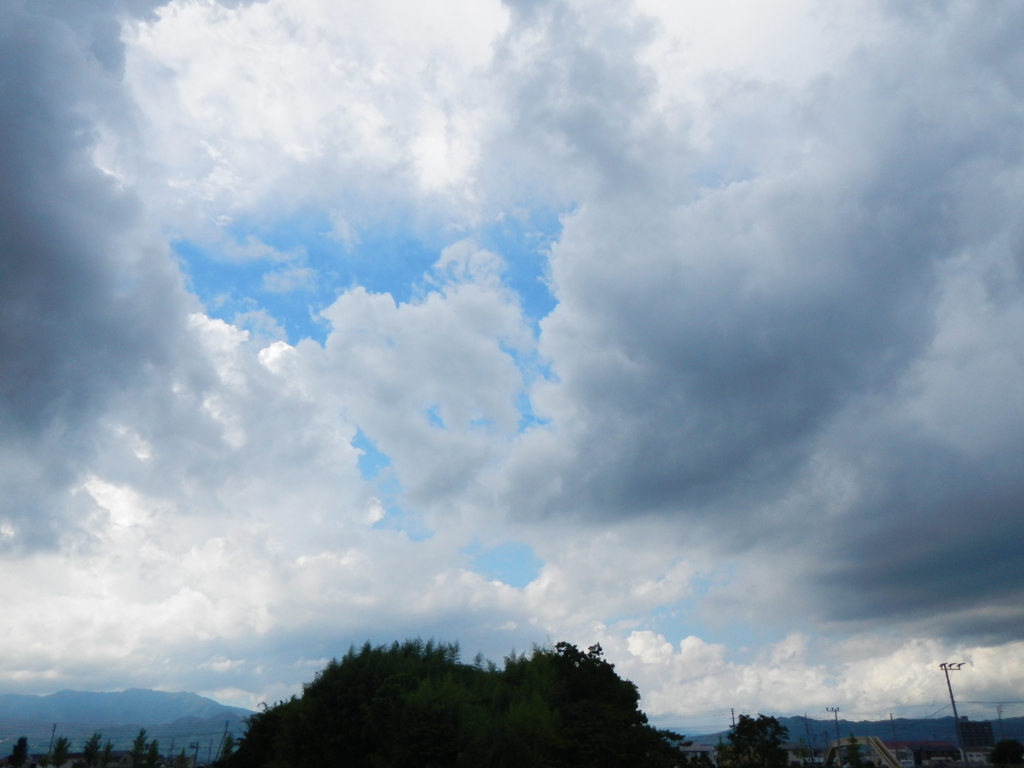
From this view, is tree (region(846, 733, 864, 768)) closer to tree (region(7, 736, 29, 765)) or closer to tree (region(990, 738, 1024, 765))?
tree (region(990, 738, 1024, 765))

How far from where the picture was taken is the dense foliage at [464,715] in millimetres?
36844

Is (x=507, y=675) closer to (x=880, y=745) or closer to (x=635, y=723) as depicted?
(x=635, y=723)

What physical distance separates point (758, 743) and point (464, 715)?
85.8 ft

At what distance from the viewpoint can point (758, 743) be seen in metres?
52.5

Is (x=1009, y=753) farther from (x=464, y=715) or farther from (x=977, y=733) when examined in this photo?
(x=977, y=733)

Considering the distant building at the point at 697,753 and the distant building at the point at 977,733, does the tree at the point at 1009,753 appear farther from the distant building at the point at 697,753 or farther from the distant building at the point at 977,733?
the distant building at the point at 977,733

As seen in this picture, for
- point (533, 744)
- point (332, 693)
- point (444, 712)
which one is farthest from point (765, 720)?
point (332, 693)

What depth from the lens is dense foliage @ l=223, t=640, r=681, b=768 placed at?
36.8 metres

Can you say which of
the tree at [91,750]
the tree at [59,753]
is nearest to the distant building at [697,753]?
the tree at [91,750]

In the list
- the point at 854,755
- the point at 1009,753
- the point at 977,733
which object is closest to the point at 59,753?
the point at 854,755

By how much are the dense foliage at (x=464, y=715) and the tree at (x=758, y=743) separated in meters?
10.1

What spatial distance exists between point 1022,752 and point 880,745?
14801 mm

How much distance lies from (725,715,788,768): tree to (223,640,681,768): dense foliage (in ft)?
33.2

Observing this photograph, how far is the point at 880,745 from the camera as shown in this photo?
89.4 meters
